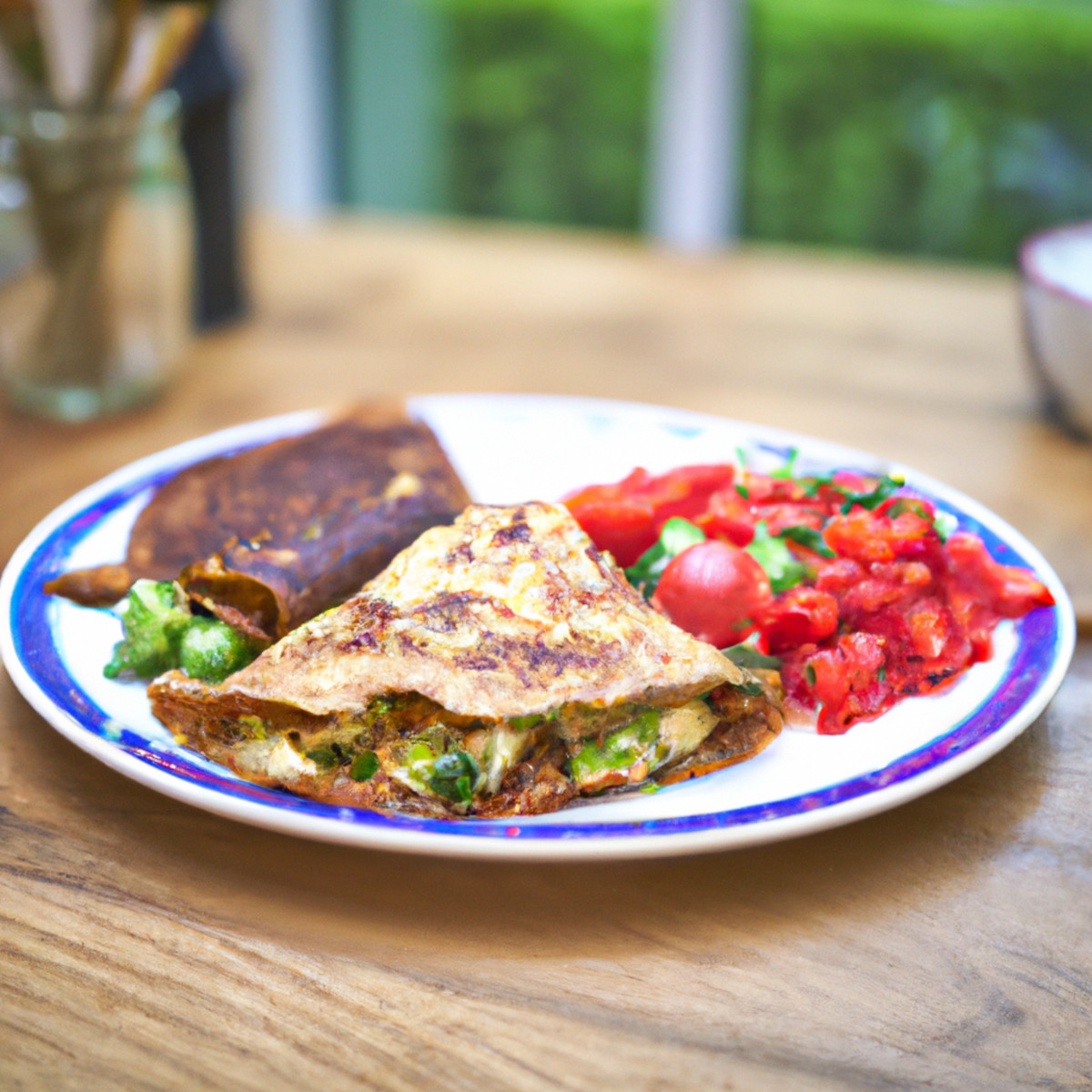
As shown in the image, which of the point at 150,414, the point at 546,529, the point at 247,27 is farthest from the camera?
the point at 247,27

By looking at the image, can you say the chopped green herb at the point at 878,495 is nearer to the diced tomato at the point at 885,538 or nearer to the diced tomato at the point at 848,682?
the diced tomato at the point at 885,538

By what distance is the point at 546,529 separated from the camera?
A: 1141 mm

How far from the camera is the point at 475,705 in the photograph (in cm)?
92

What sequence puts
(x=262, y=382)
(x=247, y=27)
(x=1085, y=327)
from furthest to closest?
(x=247, y=27)
(x=262, y=382)
(x=1085, y=327)

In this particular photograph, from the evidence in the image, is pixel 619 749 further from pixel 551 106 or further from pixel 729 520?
pixel 551 106

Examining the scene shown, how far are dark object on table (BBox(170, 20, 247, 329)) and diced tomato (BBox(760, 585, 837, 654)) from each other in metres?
1.57

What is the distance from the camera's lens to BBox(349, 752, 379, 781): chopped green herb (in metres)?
0.94

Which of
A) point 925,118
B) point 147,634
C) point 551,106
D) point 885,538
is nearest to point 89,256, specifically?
point 147,634

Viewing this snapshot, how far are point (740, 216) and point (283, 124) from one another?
1853mm

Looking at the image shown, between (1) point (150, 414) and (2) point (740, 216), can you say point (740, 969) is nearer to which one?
(1) point (150, 414)

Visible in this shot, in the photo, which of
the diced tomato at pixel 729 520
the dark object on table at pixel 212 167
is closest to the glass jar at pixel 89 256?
the dark object on table at pixel 212 167

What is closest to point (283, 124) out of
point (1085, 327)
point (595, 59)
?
point (595, 59)

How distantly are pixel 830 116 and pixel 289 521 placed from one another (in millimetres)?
3513

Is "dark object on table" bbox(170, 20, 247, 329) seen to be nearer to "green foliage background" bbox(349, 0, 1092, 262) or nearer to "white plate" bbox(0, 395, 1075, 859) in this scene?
"white plate" bbox(0, 395, 1075, 859)
